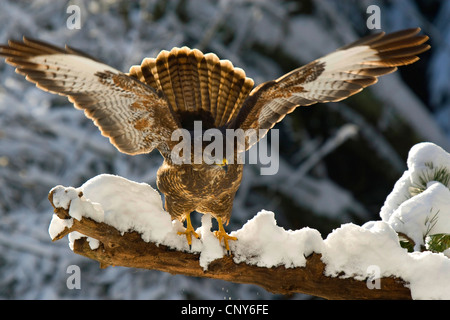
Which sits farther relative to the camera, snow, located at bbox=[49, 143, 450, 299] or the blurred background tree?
the blurred background tree

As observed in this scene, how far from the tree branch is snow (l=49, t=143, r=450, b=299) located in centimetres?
3

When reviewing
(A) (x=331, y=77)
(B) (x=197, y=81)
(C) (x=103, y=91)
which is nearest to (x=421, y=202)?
(A) (x=331, y=77)

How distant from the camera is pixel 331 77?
3199 millimetres

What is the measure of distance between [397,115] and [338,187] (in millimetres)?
1291

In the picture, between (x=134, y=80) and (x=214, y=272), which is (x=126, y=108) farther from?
(x=214, y=272)

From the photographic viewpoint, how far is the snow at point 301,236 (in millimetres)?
2379

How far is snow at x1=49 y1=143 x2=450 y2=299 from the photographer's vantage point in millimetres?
2379

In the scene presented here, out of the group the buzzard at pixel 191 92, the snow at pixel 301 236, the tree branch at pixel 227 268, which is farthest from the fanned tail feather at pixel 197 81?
the tree branch at pixel 227 268

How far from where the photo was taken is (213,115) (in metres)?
3.44

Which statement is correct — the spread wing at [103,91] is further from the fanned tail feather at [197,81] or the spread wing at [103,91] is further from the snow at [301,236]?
the snow at [301,236]

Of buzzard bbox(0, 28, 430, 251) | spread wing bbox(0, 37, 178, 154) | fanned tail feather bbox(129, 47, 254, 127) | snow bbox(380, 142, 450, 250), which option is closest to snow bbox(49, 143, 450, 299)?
snow bbox(380, 142, 450, 250)

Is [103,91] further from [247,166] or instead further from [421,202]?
[247,166]

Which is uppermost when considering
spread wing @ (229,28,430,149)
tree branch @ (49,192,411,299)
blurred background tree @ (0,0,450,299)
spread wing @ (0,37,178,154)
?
blurred background tree @ (0,0,450,299)

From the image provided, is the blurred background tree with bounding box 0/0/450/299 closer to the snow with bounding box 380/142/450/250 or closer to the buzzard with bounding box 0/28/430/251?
the buzzard with bounding box 0/28/430/251
